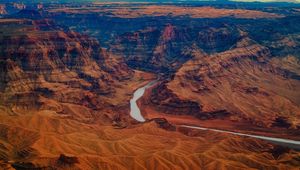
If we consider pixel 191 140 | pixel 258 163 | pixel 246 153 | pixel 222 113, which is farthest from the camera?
pixel 222 113

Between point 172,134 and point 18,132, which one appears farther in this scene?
point 172,134

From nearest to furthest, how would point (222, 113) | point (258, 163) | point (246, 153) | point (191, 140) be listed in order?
point (258, 163), point (246, 153), point (191, 140), point (222, 113)

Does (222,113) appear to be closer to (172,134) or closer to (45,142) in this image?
(172,134)

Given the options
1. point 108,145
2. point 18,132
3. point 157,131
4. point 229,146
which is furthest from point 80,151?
point 229,146

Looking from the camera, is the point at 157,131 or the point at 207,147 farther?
the point at 157,131

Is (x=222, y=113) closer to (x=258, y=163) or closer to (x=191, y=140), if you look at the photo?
(x=191, y=140)

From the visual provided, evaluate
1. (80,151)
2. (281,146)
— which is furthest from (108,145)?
(281,146)

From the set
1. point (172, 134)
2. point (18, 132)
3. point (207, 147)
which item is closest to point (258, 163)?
point (207, 147)

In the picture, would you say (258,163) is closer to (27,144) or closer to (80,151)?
(80,151)
